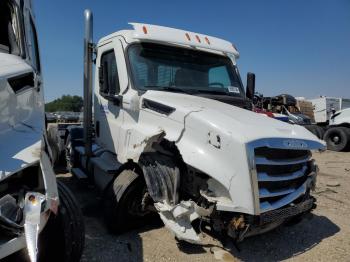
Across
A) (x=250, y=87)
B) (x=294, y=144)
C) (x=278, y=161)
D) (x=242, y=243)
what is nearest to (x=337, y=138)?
(x=250, y=87)

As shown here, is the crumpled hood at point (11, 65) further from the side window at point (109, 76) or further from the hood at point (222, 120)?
the side window at point (109, 76)

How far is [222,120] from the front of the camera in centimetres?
364

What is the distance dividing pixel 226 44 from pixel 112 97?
6.82 feet

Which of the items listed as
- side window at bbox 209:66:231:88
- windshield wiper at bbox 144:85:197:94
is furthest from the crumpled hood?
side window at bbox 209:66:231:88

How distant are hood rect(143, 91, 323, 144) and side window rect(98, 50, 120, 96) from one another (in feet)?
2.75

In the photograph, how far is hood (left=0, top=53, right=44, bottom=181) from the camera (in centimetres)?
230

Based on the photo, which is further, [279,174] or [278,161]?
[279,174]

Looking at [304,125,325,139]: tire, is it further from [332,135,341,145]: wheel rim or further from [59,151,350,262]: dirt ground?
[59,151,350,262]: dirt ground

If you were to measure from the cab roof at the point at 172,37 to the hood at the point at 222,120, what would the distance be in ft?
2.93

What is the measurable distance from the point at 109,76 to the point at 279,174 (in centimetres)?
292

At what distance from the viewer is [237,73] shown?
221 inches

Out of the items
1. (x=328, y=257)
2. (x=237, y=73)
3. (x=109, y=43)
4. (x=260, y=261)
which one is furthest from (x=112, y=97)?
(x=328, y=257)

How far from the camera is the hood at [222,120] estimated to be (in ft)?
11.3

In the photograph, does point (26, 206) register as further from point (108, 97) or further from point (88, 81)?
point (88, 81)
